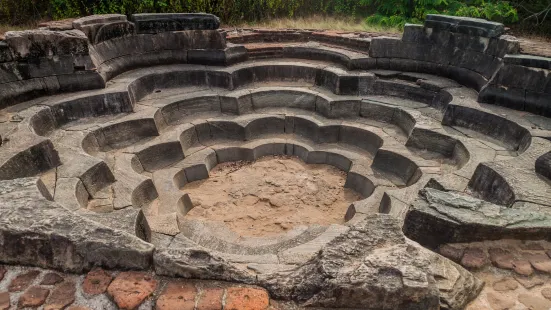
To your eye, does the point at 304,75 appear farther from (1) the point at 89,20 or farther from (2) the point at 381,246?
(2) the point at 381,246

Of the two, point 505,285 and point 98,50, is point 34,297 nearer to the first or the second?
point 505,285

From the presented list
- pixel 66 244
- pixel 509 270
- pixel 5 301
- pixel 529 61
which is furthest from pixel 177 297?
pixel 529 61

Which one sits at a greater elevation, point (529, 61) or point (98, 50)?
point (98, 50)

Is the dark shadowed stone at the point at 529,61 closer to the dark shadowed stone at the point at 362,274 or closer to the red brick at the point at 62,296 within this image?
the dark shadowed stone at the point at 362,274

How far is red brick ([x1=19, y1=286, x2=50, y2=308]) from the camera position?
90.7 inches

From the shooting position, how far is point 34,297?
7.68ft

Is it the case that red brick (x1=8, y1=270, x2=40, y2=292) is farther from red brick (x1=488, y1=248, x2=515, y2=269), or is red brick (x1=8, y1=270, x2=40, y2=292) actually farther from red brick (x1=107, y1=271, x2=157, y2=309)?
red brick (x1=488, y1=248, x2=515, y2=269)

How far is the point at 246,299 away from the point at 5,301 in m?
1.60

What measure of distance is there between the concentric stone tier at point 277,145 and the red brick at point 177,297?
0.31ft

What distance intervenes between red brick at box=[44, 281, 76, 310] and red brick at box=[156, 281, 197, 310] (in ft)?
2.05

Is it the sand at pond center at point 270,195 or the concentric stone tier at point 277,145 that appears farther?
the sand at pond center at point 270,195

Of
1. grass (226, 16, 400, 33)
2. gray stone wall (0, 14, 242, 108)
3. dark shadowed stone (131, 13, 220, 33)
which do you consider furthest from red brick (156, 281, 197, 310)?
grass (226, 16, 400, 33)

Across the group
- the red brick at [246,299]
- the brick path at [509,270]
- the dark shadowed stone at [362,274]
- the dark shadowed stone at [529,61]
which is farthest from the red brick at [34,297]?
the dark shadowed stone at [529,61]

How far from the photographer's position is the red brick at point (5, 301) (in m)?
2.28
